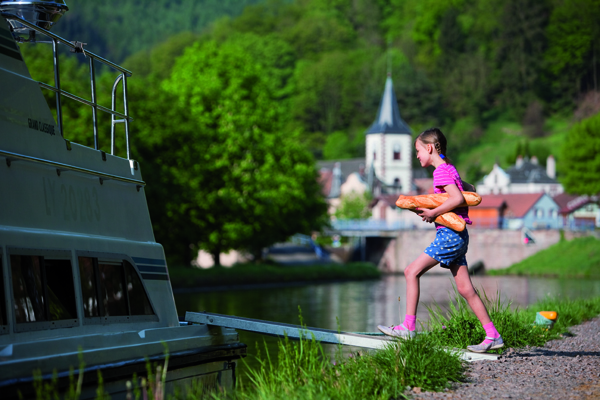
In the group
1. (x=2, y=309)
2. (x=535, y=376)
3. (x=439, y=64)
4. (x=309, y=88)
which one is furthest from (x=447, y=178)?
(x=439, y=64)

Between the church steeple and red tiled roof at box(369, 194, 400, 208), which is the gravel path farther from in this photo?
the church steeple

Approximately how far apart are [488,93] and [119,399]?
12158 centimetres

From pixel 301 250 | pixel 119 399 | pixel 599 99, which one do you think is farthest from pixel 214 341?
pixel 599 99

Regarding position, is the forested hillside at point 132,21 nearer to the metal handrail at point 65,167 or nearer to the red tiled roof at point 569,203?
the red tiled roof at point 569,203

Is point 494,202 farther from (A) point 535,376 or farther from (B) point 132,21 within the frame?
(B) point 132,21

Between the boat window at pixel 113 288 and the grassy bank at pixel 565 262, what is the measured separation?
4478cm

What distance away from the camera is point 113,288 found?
740 centimetres

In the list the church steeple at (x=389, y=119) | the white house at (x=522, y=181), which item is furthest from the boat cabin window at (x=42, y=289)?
the white house at (x=522, y=181)

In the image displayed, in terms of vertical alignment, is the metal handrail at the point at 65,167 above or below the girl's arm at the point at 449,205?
above

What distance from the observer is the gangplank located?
23.5ft

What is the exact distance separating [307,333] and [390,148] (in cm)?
9237

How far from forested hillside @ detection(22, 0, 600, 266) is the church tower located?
31.7 feet

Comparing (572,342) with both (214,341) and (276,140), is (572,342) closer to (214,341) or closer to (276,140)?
(214,341)

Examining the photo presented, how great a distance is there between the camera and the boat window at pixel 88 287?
692cm
